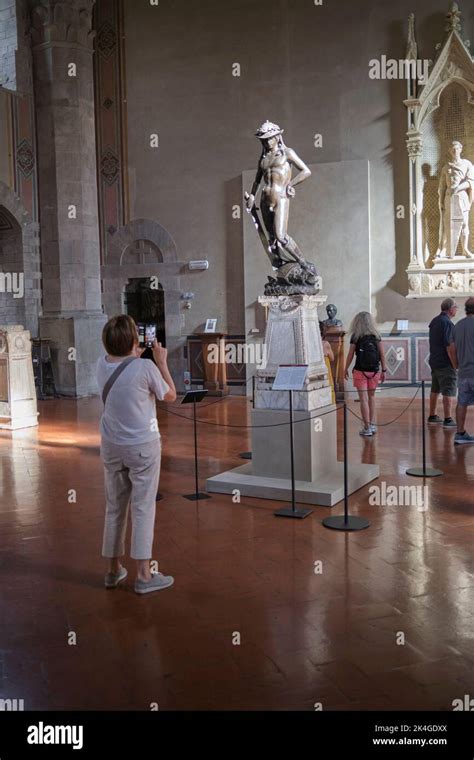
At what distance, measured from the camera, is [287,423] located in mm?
6082

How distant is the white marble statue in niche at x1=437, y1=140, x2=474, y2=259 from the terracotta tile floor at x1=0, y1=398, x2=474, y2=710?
22.2 ft

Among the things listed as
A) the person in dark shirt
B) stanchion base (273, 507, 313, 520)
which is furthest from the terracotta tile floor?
the person in dark shirt

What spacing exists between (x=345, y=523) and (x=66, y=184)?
10389mm

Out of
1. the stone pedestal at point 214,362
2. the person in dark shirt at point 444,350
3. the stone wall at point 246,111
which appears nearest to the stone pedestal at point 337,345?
the stone wall at point 246,111

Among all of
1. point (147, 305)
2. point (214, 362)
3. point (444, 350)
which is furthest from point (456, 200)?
point (147, 305)

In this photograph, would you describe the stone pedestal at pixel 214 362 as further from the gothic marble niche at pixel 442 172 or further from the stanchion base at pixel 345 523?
the stanchion base at pixel 345 523

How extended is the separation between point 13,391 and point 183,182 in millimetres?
5891

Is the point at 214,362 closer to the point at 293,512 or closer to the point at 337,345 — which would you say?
the point at 337,345

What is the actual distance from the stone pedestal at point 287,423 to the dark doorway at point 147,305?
9332 mm

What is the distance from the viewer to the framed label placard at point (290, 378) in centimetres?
576

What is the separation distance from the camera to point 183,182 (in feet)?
46.4

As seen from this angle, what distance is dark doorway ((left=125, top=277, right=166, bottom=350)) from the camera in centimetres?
1561
